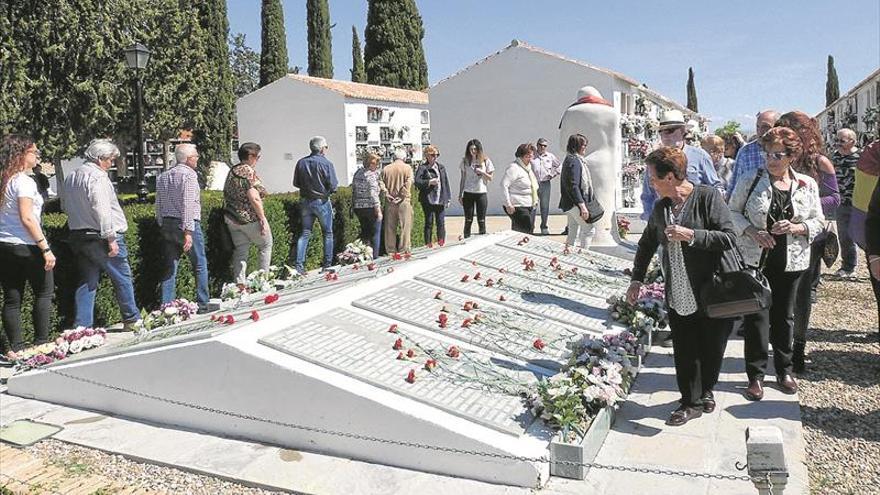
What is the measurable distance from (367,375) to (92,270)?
3313 millimetres

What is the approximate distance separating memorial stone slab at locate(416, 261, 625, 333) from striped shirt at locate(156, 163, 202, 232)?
237cm

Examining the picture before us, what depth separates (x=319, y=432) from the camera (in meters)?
3.86

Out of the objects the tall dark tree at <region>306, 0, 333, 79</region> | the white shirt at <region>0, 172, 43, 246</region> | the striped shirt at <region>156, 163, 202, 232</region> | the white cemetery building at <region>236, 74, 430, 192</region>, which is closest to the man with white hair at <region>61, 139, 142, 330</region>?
the white shirt at <region>0, 172, 43, 246</region>

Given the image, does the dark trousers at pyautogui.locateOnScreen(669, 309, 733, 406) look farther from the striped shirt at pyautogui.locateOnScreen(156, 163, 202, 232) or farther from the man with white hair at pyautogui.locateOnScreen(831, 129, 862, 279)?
the man with white hair at pyautogui.locateOnScreen(831, 129, 862, 279)

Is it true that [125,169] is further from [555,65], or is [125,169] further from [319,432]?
[319,432]

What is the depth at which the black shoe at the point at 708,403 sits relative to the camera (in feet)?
14.1

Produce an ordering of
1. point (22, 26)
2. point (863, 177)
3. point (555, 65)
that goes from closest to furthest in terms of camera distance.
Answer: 1. point (863, 177)
2. point (22, 26)
3. point (555, 65)

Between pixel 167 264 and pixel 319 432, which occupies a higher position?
pixel 167 264

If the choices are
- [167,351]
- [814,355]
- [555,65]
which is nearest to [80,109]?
[555,65]

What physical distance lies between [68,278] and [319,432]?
374 cm

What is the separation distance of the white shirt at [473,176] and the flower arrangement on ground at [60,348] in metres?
6.22

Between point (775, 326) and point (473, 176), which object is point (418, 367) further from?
point (473, 176)

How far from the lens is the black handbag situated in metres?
4.02

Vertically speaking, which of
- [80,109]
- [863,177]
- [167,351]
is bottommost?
[167,351]
